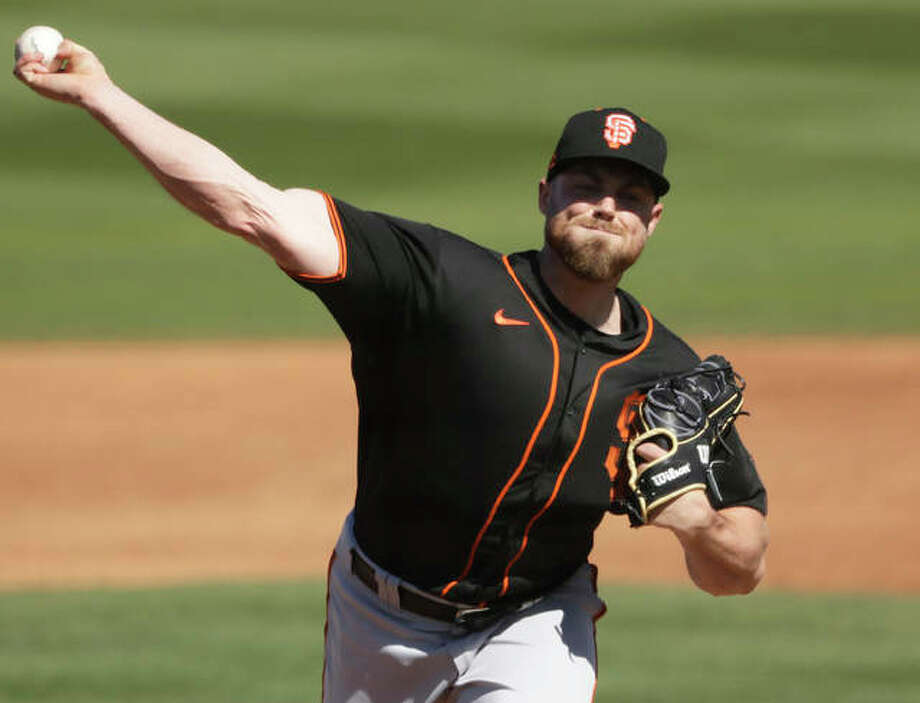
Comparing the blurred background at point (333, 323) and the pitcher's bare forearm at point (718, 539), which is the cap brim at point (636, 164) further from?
the blurred background at point (333, 323)

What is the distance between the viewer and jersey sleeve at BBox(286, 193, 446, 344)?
4.28 meters

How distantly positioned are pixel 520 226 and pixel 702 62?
7.44 m

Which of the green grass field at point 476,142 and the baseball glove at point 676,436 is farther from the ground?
the green grass field at point 476,142

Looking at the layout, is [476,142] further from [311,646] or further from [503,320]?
[503,320]

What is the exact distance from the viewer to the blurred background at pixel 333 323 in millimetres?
8633

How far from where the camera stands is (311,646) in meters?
8.32

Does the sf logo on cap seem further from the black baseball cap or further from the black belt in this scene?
the black belt

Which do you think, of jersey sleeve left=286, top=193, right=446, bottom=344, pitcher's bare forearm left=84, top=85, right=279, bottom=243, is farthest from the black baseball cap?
pitcher's bare forearm left=84, top=85, right=279, bottom=243

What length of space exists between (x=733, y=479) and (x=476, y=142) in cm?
1990

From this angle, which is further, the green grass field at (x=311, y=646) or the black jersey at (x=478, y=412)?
the green grass field at (x=311, y=646)

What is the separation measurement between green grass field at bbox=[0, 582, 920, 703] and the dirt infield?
0.75 meters

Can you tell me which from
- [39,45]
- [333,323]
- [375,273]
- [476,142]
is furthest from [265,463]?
[476,142]

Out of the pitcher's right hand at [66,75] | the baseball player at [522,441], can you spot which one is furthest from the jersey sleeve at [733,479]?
the pitcher's right hand at [66,75]

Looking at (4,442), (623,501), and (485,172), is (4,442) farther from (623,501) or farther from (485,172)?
(485,172)
